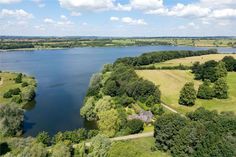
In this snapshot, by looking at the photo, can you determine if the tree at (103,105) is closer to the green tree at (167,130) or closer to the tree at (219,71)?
the green tree at (167,130)

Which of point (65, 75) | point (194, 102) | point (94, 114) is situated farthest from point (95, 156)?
point (65, 75)

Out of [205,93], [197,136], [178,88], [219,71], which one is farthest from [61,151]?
[219,71]

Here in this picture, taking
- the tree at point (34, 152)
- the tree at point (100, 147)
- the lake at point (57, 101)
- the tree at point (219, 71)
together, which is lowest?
the lake at point (57, 101)

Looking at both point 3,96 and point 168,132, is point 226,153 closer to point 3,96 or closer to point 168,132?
point 168,132

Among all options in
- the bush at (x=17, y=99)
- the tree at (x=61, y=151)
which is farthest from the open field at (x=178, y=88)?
the bush at (x=17, y=99)

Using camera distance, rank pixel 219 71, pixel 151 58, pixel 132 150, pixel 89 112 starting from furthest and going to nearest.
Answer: pixel 151 58, pixel 219 71, pixel 89 112, pixel 132 150

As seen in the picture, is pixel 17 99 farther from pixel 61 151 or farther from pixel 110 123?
pixel 61 151
